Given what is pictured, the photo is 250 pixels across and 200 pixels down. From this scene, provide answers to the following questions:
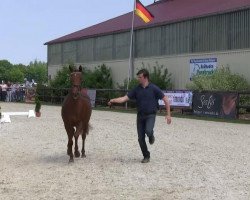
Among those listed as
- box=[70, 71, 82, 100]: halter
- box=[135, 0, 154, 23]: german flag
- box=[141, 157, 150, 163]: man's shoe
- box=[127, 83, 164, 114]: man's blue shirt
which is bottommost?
box=[141, 157, 150, 163]: man's shoe

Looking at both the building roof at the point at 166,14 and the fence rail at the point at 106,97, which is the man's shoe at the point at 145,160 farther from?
the building roof at the point at 166,14

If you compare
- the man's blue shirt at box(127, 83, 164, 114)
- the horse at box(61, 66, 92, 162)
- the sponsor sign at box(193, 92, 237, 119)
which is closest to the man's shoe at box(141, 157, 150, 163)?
the man's blue shirt at box(127, 83, 164, 114)

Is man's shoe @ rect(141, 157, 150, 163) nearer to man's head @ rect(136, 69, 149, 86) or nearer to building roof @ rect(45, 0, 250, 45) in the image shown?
man's head @ rect(136, 69, 149, 86)

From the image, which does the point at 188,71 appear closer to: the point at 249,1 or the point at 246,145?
the point at 249,1

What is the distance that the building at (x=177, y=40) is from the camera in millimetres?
34875

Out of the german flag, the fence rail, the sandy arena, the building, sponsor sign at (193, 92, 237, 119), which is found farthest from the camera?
the german flag

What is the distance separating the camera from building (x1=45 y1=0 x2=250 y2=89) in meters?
34.9

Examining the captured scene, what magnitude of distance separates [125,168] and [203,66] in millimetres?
27218

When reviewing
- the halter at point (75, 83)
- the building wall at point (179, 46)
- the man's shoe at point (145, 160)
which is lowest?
the man's shoe at point (145, 160)

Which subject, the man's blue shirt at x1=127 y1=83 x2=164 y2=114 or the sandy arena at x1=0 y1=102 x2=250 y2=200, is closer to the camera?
the sandy arena at x1=0 y1=102 x2=250 y2=200

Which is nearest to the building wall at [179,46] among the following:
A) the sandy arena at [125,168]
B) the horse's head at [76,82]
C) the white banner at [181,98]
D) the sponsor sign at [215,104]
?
the white banner at [181,98]

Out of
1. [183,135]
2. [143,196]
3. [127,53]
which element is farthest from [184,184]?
[127,53]

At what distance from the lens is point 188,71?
3900 centimetres

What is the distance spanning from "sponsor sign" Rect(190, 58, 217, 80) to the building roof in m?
3.00
